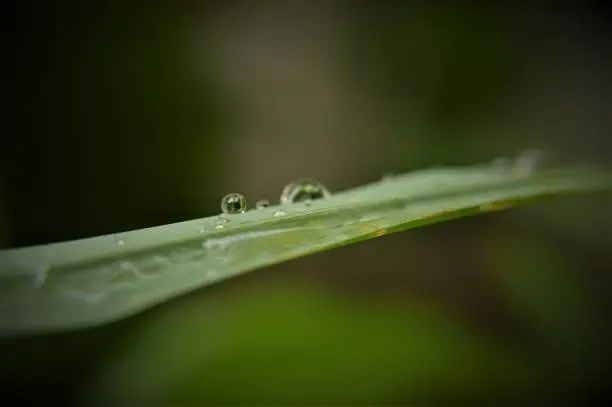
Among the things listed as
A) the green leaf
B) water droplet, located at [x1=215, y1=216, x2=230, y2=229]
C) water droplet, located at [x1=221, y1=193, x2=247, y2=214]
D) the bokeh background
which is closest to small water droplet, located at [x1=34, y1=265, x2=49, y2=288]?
the green leaf

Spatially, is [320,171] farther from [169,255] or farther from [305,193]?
[169,255]

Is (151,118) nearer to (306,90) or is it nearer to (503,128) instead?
(306,90)

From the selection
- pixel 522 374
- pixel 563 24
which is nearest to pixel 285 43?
pixel 563 24

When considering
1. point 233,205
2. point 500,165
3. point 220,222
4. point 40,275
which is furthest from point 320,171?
point 40,275

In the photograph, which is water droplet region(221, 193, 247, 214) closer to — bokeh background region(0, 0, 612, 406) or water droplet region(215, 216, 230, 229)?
water droplet region(215, 216, 230, 229)

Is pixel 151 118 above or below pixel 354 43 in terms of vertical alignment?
below

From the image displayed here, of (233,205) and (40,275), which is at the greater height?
(233,205)
